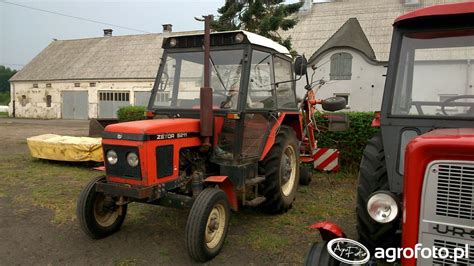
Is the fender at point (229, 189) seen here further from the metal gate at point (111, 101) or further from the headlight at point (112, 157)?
the metal gate at point (111, 101)

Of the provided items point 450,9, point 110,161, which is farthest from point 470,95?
point 110,161

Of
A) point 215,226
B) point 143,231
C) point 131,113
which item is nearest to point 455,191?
point 215,226

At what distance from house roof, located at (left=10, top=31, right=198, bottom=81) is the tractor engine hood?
24.4 meters

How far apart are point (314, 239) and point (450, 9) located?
2.65m

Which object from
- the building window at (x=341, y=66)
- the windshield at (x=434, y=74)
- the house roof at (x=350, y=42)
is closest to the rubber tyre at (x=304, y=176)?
the windshield at (x=434, y=74)

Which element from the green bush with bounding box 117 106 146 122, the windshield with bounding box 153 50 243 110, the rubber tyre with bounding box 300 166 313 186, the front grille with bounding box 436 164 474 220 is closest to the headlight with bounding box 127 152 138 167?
the windshield with bounding box 153 50 243 110

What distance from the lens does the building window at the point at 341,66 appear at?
21.7m

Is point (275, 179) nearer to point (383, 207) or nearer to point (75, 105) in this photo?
point (383, 207)

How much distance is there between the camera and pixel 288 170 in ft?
18.2

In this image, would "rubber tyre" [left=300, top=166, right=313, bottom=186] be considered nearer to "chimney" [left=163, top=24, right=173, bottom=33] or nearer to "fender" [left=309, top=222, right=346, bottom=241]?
"fender" [left=309, top=222, right=346, bottom=241]

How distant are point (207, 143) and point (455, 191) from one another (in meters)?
2.80

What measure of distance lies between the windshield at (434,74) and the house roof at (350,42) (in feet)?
61.7

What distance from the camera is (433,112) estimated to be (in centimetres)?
310

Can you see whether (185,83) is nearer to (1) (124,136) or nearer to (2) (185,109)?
(2) (185,109)
